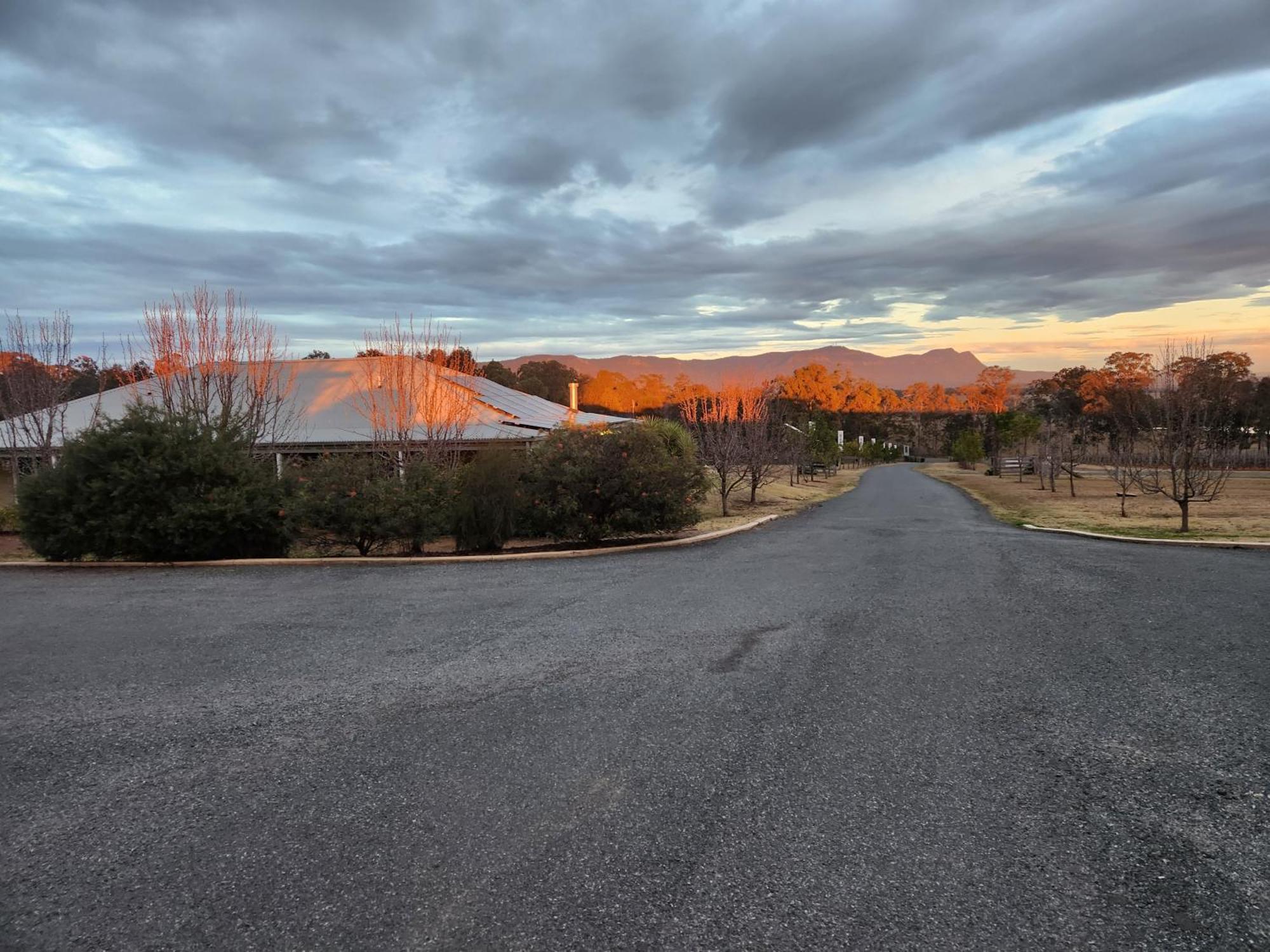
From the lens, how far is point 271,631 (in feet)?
21.4

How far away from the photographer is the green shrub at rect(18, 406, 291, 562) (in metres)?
10.5

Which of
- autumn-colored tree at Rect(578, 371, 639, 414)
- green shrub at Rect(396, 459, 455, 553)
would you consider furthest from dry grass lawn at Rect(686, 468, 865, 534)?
autumn-colored tree at Rect(578, 371, 639, 414)

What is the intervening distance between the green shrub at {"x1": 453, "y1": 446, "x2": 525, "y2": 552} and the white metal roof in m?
6.26

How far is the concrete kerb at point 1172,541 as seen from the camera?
11.4m

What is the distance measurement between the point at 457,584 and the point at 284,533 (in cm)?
400

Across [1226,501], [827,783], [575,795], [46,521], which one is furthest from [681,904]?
[1226,501]

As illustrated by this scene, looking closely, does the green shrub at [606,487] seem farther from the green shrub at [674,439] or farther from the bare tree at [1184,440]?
the bare tree at [1184,440]

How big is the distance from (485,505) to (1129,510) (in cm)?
1805

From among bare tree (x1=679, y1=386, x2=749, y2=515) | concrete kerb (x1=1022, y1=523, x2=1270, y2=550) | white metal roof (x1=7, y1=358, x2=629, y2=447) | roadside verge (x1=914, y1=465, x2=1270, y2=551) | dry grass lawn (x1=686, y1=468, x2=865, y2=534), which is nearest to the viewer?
concrete kerb (x1=1022, y1=523, x2=1270, y2=550)

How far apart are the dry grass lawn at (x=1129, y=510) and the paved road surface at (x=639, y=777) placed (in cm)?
879

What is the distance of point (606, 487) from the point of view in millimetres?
12609

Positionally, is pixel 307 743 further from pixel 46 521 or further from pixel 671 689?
pixel 46 521

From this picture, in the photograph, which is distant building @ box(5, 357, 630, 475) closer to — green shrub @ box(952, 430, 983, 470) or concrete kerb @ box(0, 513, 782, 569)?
concrete kerb @ box(0, 513, 782, 569)

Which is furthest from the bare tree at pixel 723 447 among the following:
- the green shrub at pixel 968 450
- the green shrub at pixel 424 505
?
the green shrub at pixel 968 450
